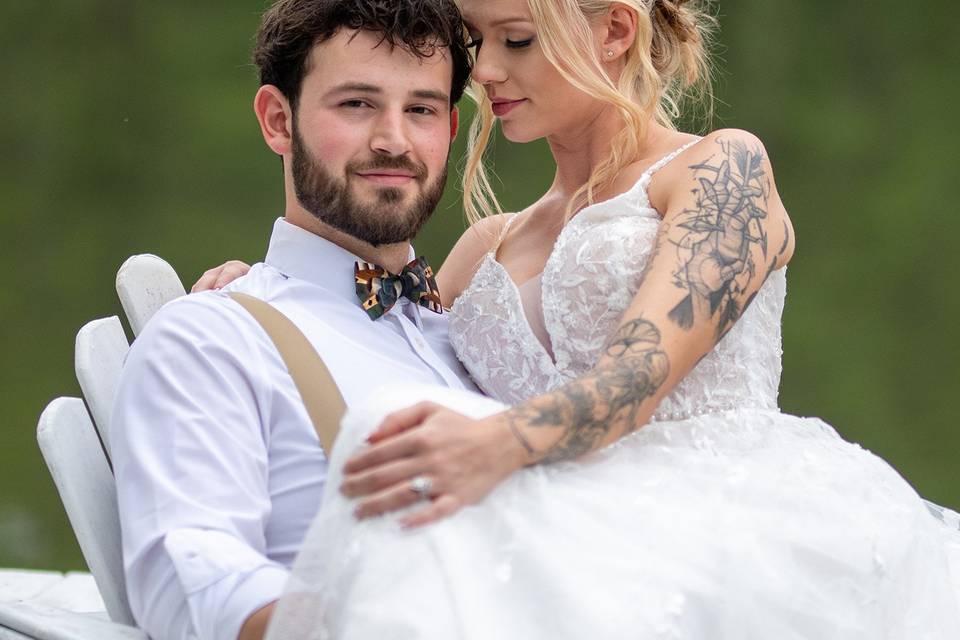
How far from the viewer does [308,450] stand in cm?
204

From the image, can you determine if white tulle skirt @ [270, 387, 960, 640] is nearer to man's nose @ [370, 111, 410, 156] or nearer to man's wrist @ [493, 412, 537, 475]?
man's wrist @ [493, 412, 537, 475]

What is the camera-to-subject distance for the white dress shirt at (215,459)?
6.04 ft

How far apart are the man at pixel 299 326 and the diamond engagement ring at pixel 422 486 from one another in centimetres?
30

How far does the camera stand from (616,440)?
1.93 meters

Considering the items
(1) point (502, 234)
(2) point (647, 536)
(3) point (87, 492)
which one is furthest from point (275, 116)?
(2) point (647, 536)

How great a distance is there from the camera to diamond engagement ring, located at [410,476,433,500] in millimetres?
1646

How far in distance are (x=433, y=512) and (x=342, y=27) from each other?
105cm

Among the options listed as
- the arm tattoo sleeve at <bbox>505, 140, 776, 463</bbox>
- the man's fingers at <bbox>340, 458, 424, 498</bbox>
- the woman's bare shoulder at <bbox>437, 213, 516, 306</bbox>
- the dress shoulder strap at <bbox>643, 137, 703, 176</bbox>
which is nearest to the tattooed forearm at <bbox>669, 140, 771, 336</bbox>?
the arm tattoo sleeve at <bbox>505, 140, 776, 463</bbox>

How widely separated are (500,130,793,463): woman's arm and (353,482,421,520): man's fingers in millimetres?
186

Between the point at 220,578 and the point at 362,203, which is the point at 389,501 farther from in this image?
the point at 362,203

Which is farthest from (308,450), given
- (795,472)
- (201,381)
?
(795,472)

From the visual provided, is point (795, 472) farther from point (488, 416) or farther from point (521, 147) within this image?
point (521, 147)

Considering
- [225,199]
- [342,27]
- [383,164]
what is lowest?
[225,199]

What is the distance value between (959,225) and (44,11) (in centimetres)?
464
